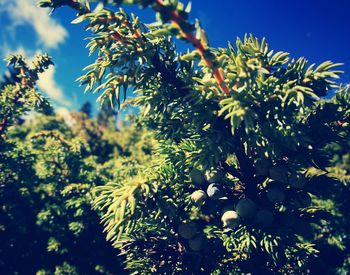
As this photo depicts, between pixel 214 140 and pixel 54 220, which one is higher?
pixel 54 220

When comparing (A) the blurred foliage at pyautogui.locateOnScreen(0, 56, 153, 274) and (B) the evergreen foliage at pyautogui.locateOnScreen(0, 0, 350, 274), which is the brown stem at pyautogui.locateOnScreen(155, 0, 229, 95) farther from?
Answer: (A) the blurred foliage at pyautogui.locateOnScreen(0, 56, 153, 274)

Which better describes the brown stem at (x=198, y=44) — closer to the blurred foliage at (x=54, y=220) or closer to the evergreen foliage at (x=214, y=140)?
the evergreen foliage at (x=214, y=140)

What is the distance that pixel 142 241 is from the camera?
12.0ft

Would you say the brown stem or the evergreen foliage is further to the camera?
the evergreen foliage

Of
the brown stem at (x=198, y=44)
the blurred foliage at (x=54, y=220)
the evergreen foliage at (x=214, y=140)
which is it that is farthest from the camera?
the blurred foliage at (x=54, y=220)

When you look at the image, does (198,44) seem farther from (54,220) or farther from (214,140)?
(54,220)

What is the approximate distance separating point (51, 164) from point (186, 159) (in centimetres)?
572

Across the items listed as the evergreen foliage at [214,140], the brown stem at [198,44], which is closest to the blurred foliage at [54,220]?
the evergreen foliage at [214,140]

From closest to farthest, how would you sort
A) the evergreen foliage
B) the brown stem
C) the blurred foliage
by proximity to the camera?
the brown stem → the evergreen foliage → the blurred foliage

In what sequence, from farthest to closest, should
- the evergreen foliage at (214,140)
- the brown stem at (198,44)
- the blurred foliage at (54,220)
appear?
the blurred foliage at (54,220)
the evergreen foliage at (214,140)
the brown stem at (198,44)

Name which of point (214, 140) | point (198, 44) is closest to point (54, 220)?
point (214, 140)

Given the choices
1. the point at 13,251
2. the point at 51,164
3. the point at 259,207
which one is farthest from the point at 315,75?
the point at 13,251

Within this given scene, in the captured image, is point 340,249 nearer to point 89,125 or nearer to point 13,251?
point 13,251

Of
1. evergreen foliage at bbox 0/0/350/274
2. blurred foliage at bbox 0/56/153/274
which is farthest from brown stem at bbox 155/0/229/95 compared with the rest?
blurred foliage at bbox 0/56/153/274
